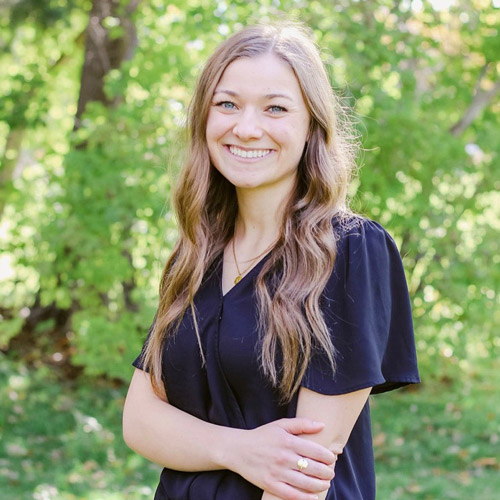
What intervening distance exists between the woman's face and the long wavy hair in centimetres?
3

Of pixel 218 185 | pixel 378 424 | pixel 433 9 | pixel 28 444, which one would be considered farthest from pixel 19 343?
pixel 218 185

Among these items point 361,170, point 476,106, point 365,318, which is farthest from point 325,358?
point 476,106

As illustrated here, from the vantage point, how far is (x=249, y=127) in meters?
2.05

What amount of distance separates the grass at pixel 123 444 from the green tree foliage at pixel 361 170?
566mm

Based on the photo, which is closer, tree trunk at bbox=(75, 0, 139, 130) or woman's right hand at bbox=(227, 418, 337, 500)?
woman's right hand at bbox=(227, 418, 337, 500)

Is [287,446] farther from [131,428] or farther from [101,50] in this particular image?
[101,50]

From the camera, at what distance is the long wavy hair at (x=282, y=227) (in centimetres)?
191

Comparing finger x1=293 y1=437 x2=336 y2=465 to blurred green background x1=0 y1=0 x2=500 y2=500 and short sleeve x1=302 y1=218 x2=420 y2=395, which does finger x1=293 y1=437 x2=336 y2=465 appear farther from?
blurred green background x1=0 y1=0 x2=500 y2=500

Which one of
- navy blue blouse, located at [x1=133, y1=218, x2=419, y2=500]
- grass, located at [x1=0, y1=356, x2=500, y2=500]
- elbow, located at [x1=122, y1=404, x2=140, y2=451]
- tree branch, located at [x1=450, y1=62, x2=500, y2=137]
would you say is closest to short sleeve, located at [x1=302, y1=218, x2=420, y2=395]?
navy blue blouse, located at [x1=133, y1=218, x2=419, y2=500]

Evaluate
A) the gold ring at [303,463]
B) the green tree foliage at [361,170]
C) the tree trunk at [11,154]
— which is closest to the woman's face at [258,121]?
the gold ring at [303,463]

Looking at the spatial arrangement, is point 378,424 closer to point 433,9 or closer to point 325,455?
point 433,9

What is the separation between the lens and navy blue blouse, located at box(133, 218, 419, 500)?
1882mm

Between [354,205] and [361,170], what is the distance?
0.58 metres

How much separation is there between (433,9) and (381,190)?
1.54m
